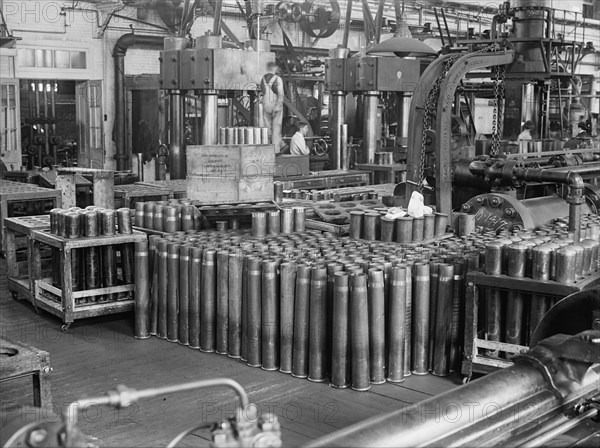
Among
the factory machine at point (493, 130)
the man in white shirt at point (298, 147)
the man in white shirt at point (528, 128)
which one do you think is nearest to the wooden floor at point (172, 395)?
the factory machine at point (493, 130)

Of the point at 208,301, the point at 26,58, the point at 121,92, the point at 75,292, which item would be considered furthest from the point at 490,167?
the point at 26,58

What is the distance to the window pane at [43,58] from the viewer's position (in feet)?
48.2

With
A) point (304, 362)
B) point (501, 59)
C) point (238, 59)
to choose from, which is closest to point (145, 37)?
point (238, 59)

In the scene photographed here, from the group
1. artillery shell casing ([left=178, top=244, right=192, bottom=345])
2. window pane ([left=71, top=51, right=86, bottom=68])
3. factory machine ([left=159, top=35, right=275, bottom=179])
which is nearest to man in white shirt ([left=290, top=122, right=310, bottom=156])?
factory machine ([left=159, top=35, right=275, bottom=179])

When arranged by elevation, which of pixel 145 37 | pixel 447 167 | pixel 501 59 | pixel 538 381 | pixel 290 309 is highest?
pixel 145 37

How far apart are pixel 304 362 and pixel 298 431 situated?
2.95ft

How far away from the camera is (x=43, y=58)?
14.8 metres

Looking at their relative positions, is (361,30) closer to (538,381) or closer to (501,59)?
(501,59)

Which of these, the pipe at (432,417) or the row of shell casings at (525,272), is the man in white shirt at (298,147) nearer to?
the row of shell casings at (525,272)

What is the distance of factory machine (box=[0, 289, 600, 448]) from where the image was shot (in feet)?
6.37

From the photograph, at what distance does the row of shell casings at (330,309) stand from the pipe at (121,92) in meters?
10.2

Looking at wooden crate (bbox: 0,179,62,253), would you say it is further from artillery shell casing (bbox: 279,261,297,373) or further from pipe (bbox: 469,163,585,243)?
pipe (bbox: 469,163,585,243)

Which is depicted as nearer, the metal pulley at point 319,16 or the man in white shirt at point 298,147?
the man in white shirt at point 298,147

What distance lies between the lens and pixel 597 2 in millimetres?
23922
